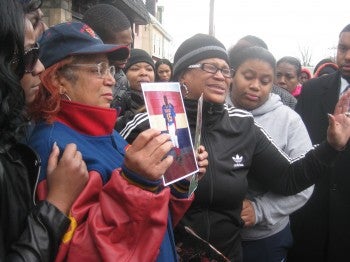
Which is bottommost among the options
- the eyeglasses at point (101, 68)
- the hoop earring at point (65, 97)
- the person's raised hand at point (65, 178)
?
the person's raised hand at point (65, 178)

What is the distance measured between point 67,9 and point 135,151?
8293 mm

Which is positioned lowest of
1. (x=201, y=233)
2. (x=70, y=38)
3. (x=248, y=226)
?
(x=248, y=226)

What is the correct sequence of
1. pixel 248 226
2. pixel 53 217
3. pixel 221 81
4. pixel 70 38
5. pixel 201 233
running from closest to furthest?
pixel 53 217 → pixel 70 38 → pixel 201 233 → pixel 221 81 → pixel 248 226

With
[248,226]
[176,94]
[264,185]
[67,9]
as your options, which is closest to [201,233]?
[248,226]

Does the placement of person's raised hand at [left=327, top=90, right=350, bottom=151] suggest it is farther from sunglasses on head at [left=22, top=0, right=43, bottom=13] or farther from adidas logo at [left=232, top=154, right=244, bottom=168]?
sunglasses on head at [left=22, top=0, right=43, bottom=13]

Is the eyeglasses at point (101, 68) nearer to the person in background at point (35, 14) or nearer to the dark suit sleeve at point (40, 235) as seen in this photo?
the person in background at point (35, 14)

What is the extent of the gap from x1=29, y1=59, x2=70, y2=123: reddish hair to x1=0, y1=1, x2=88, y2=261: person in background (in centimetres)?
15

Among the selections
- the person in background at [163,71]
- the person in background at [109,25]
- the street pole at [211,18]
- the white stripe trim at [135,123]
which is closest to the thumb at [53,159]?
the white stripe trim at [135,123]

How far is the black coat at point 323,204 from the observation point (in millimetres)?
3135

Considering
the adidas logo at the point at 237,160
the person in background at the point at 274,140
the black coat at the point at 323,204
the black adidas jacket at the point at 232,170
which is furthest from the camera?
the black coat at the point at 323,204

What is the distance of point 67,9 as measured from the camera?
8852 mm

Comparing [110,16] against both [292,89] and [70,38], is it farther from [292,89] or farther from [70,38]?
[292,89]

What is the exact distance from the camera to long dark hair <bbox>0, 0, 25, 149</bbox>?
1291 millimetres

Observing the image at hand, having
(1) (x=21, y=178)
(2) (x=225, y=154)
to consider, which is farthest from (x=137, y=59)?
(1) (x=21, y=178)
